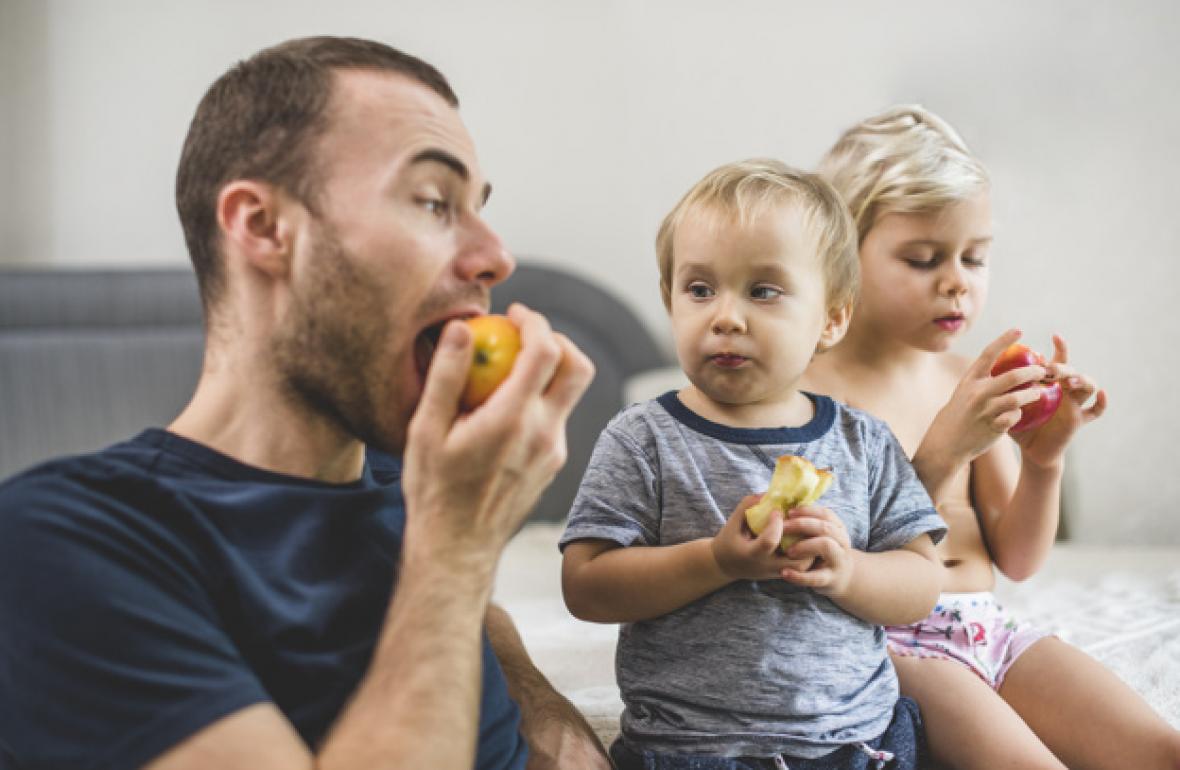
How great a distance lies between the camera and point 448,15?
296 cm

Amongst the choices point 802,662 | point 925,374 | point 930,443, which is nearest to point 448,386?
point 802,662

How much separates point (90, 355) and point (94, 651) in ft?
7.23

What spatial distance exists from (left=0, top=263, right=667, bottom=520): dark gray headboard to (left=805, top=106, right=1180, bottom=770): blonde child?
6.08 feet

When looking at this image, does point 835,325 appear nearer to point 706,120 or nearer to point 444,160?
point 444,160

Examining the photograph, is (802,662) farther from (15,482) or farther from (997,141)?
(997,141)

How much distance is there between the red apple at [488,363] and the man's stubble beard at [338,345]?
0.10 metres

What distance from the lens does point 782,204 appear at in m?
1.07

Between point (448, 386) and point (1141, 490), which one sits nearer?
point (448, 386)

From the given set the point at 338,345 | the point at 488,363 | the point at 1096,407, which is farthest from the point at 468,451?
the point at 1096,407

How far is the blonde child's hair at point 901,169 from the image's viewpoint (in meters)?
1.36

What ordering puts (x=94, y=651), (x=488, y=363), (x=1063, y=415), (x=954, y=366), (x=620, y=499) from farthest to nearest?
1. (x=954, y=366)
2. (x=1063, y=415)
3. (x=620, y=499)
4. (x=488, y=363)
5. (x=94, y=651)

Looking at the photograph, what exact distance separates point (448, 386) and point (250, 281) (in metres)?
0.24

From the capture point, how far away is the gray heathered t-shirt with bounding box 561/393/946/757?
985 millimetres

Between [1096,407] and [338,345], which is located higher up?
[338,345]
